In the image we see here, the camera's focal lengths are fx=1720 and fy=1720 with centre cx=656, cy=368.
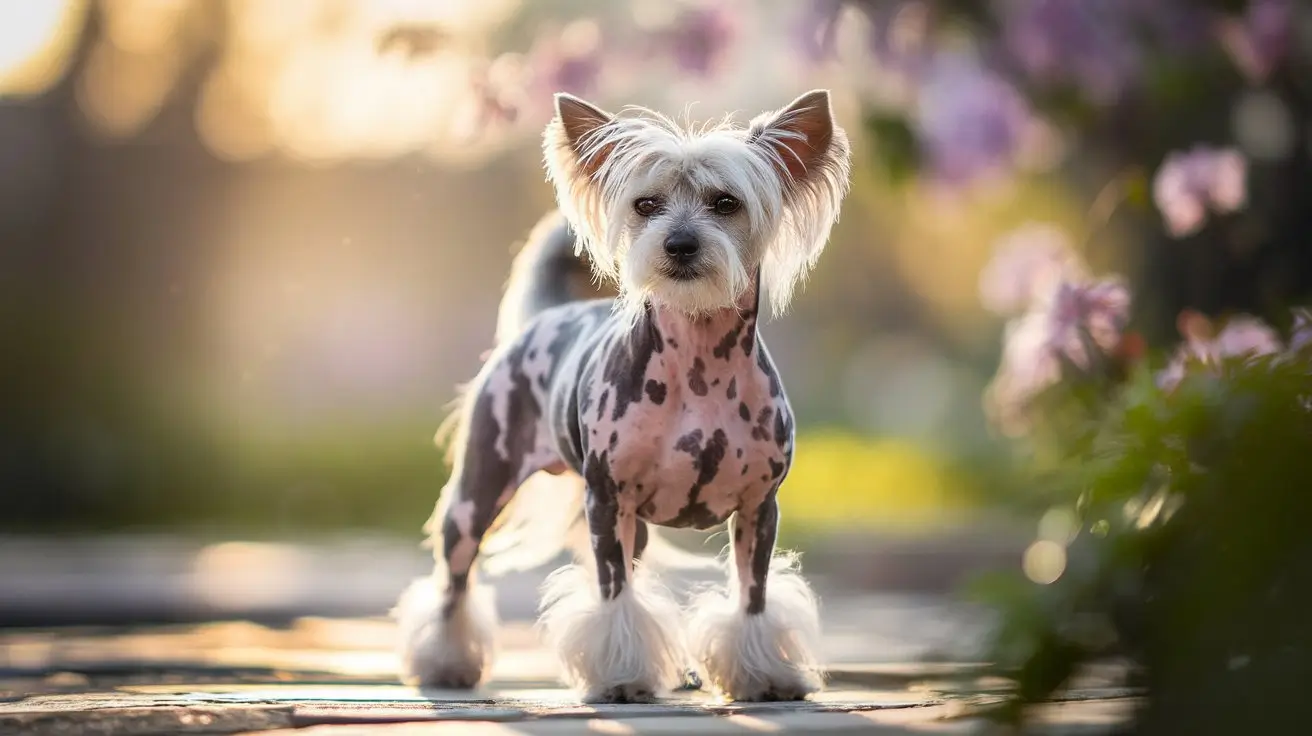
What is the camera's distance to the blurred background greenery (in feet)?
28.9

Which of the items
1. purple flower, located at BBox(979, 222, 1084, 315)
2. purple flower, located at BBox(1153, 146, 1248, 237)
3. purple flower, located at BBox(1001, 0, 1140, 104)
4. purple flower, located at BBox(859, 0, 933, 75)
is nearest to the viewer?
purple flower, located at BBox(859, 0, 933, 75)

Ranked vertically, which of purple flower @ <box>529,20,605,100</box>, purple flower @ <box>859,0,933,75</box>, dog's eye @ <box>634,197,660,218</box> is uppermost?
purple flower @ <box>529,20,605,100</box>

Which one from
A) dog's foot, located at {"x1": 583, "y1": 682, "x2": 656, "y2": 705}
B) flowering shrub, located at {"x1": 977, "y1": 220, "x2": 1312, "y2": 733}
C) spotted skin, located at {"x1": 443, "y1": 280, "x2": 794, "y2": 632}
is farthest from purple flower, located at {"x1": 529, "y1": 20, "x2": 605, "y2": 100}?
flowering shrub, located at {"x1": 977, "y1": 220, "x2": 1312, "y2": 733}

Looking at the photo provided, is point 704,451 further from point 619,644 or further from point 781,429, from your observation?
point 619,644

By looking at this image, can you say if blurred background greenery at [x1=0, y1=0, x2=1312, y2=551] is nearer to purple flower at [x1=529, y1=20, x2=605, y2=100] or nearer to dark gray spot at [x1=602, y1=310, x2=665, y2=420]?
purple flower at [x1=529, y1=20, x2=605, y2=100]

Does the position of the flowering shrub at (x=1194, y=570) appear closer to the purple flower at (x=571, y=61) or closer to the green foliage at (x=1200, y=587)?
the green foliage at (x=1200, y=587)

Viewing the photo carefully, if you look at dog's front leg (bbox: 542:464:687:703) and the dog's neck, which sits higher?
the dog's neck

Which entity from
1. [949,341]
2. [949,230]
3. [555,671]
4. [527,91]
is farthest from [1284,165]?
[949,341]

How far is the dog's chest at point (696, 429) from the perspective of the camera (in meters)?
5.25

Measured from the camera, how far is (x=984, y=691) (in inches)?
97.1

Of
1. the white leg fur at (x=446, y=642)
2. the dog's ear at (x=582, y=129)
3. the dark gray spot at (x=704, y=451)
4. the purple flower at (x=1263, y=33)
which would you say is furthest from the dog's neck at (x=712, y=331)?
the purple flower at (x=1263, y=33)

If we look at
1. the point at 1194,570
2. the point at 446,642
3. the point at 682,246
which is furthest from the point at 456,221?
the point at 1194,570

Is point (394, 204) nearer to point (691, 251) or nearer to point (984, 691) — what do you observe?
point (691, 251)

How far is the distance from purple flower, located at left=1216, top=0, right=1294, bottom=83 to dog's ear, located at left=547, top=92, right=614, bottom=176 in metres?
4.20
